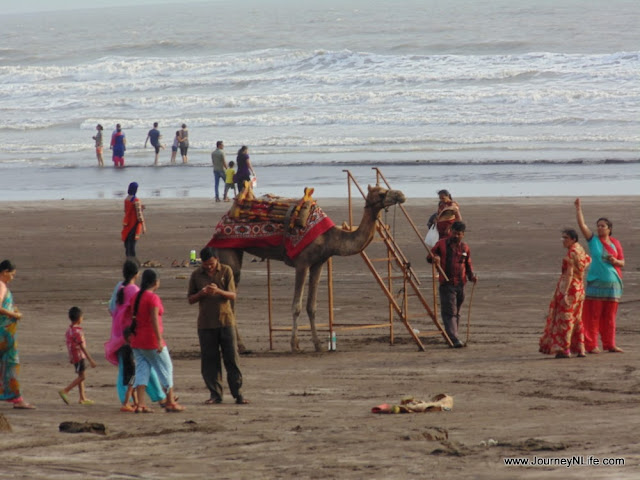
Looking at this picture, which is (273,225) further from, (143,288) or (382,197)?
(143,288)

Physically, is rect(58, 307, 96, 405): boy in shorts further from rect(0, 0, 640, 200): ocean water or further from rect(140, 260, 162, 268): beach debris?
rect(0, 0, 640, 200): ocean water

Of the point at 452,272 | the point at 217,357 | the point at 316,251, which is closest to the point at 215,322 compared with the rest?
the point at 217,357

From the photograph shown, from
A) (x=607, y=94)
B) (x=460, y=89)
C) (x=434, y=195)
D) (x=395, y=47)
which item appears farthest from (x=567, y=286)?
(x=395, y=47)

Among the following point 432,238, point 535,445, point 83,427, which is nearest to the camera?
point 535,445

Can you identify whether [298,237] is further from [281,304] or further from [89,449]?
[89,449]

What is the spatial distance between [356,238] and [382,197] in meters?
0.63

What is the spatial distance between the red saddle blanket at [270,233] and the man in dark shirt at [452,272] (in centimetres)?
147

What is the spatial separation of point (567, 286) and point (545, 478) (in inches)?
222

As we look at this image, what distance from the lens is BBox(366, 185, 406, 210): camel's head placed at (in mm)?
13523

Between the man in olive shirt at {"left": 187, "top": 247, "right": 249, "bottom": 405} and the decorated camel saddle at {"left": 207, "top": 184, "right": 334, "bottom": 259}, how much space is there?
9.72ft

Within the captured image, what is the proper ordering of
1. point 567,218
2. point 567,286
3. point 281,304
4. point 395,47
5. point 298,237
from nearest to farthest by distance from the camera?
point 567,286
point 298,237
point 281,304
point 567,218
point 395,47

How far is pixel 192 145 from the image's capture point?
1757 inches

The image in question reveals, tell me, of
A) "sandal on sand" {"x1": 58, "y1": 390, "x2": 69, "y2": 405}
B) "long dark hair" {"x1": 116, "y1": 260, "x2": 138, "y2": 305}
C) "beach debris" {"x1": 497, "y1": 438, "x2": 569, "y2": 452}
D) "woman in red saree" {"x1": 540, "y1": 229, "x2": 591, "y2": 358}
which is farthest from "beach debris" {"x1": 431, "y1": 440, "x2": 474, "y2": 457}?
"woman in red saree" {"x1": 540, "y1": 229, "x2": 591, "y2": 358}

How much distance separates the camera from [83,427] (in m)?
9.53
